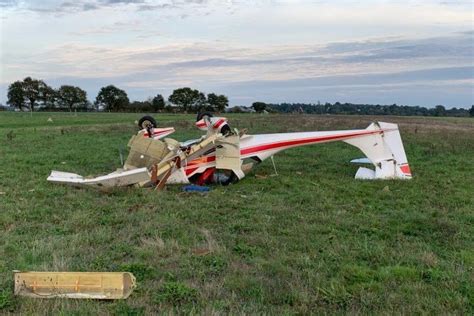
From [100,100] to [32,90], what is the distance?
20.1 m

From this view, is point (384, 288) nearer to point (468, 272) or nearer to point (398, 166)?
point (468, 272)

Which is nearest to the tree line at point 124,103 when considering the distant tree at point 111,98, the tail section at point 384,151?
the distant tree at point 111,98

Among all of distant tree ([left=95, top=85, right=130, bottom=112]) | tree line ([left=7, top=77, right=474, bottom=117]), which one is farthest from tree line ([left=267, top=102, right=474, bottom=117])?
distant tree ([left=95, top=85, right=130, bottom=112])

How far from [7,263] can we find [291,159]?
37.9 feet

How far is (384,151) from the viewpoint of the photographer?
12.1 metres

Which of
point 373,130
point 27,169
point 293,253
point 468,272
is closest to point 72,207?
point 293,253

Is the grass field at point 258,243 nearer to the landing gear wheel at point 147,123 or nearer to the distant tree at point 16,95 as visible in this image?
the landing gear wheel at point 147,123

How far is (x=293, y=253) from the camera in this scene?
Answer: 19.4 feet

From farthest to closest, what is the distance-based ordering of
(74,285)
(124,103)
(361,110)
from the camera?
(124,103)
(361,110)
(74,285)

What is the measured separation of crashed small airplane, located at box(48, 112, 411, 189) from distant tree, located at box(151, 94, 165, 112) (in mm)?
83853

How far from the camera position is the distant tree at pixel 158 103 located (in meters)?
95.1

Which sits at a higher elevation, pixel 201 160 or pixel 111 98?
pixel 111 98

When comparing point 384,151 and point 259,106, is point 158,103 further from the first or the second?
point 384,151

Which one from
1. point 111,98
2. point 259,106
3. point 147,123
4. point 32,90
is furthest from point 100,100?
point 147,123
